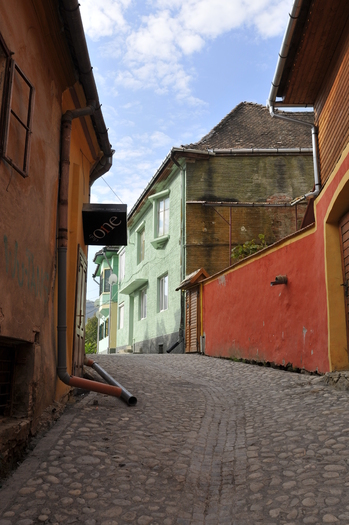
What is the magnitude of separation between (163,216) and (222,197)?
3.22 metres

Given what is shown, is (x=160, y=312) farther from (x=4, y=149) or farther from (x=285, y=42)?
(x=4, y=149)

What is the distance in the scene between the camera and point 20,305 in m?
4.66

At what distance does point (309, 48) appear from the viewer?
834 centimetres

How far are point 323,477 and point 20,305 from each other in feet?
9.51

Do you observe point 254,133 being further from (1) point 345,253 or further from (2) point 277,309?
(1) point 345,253

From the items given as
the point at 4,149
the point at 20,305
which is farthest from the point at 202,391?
the point at 4,149

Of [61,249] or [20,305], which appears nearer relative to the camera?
[20,305]

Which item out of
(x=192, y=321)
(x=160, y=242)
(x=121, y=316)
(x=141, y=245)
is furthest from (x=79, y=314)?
(x=121, y=316)

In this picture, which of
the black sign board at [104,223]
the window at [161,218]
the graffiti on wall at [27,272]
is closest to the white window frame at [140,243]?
the window at [161,218]

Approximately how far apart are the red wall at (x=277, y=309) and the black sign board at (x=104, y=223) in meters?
3.22

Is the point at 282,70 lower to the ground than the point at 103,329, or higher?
higher

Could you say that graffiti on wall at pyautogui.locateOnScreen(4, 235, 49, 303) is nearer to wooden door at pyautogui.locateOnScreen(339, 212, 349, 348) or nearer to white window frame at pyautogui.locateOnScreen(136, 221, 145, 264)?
wooden door at pyautogui.locateOnScreen(339, 212, 349, 348)

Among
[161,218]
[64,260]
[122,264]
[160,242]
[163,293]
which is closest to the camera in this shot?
[64,260]

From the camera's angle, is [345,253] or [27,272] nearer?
[27,272]
